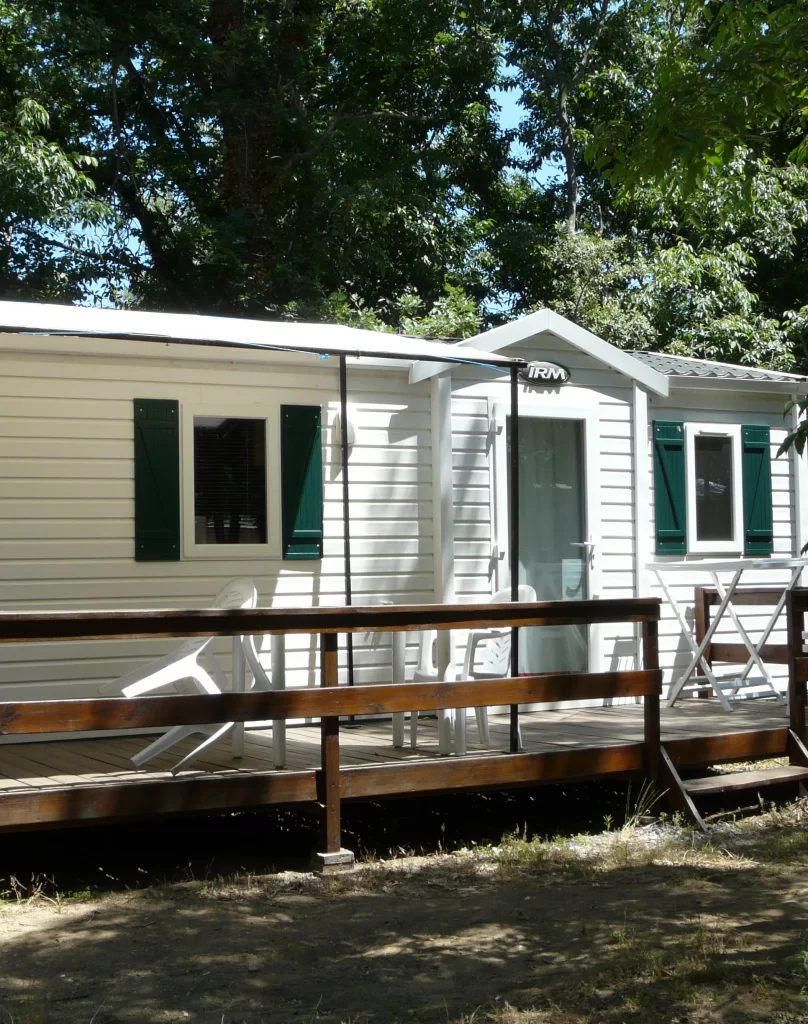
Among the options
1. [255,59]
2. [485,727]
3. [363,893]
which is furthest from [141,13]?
[363,893]

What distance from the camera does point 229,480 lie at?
7.41 m

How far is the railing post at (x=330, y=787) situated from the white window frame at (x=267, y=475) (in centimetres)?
220

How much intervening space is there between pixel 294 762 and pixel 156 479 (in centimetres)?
214

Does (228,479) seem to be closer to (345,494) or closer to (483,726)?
(345,494)

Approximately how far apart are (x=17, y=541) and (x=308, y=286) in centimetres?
853

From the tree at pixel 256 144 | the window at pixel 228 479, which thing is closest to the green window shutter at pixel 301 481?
the window at pixel 228 479

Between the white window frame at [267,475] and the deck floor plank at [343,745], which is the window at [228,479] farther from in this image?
the deck floor plank at [343,745]

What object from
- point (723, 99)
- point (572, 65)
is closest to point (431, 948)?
point (723, 99)

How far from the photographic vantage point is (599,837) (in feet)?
19.5

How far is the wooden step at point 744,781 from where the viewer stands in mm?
6180

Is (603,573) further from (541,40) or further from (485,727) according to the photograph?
(541,40)

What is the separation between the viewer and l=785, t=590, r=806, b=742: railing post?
21.5 feet

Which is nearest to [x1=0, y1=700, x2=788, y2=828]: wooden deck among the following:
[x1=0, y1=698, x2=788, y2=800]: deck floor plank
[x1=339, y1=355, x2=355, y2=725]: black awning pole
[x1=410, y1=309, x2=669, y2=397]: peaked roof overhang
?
[x1=0, y1=698, x2=788, y2=800]: deck floor plank

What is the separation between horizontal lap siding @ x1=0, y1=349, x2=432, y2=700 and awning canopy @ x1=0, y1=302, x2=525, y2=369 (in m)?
0.99
